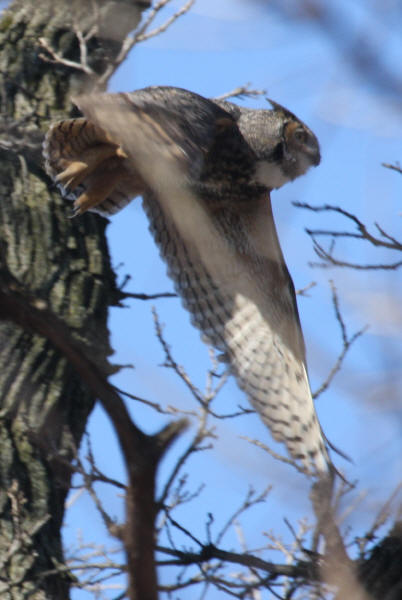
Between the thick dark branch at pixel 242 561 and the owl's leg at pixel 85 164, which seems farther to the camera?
the owl's leg at pixel 85 164

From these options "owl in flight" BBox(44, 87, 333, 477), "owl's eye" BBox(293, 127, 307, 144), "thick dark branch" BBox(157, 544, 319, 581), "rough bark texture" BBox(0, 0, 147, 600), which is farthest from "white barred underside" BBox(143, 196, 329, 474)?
"thick dark branch" BBox(157, 544, 319, 581)

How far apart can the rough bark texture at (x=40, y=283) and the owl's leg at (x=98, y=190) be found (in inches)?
5.1

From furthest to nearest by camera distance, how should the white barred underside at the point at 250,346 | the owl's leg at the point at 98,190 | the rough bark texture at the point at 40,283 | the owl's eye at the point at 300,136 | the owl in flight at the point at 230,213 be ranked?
the owl's eye at the point at 300,136
the owl's leg at the point at 98,190
the white barred underside at the point at 250,346
the owl in flight at the point at 230,213
the rough bark texture at the point at 40,283

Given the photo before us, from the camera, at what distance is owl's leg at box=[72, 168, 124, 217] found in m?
4.31

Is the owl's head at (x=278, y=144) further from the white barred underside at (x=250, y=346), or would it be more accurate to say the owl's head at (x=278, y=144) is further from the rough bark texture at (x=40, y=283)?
the rough bark texture at (x=40, y=283)

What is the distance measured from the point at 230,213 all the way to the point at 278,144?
0.44m

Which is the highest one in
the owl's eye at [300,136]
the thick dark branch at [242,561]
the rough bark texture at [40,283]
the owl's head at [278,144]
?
the owl's eye at [300,136]

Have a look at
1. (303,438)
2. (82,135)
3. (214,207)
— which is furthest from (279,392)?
(82,135)

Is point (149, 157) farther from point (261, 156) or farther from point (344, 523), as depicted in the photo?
point (344, 523)

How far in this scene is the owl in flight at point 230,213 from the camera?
405 centimetres

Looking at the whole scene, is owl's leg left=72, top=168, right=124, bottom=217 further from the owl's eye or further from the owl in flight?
the owl's eye

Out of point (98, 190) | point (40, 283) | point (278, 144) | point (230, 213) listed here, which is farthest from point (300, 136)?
point (40, 283)

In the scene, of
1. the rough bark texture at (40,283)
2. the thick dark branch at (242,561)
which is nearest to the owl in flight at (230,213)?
the rough bark texture at (40,283)

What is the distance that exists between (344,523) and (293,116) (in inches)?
114
